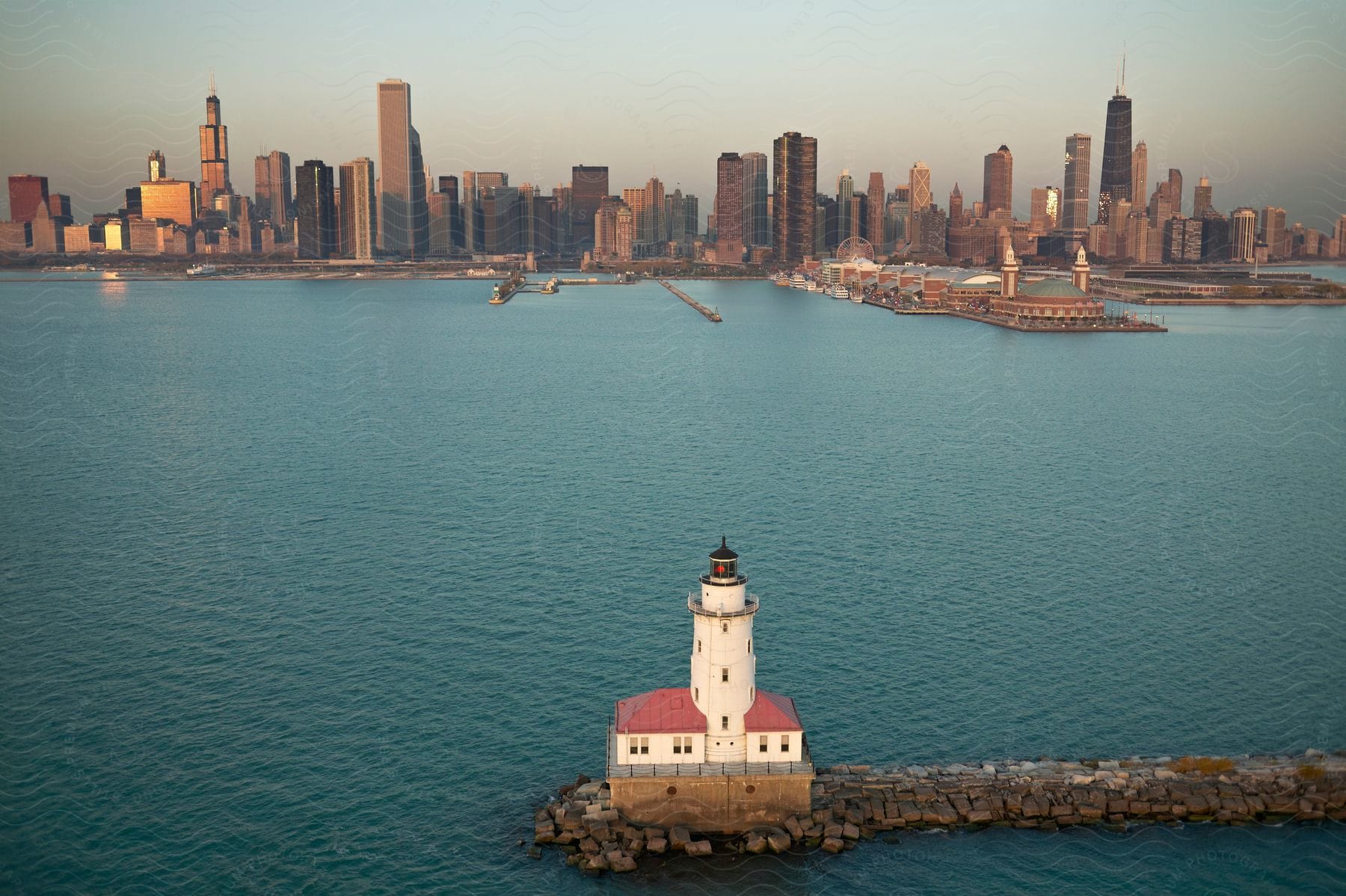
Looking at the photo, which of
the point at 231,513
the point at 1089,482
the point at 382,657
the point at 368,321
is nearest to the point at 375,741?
the point at 382,657

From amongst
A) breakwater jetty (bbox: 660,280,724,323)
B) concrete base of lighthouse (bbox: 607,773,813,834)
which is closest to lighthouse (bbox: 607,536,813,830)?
concrete base of lighthouse (bbox: 607,773,813,834)

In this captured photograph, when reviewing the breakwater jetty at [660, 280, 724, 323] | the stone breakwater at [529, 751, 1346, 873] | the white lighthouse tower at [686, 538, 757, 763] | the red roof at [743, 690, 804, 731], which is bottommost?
the stone breakwater at [529, 751, 1346, 873]

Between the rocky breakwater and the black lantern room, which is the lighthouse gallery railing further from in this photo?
the black lantern room

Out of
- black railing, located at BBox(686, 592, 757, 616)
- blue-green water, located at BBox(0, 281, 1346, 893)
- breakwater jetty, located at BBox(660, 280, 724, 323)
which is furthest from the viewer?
breakwater jetty, located at BBox(660, 280, 724, 323)

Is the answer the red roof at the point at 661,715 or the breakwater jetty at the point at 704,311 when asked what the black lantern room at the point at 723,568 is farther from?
the breakwater jetty at the point at 704,311

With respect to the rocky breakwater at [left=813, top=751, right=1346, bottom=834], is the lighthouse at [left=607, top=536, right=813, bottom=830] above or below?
above

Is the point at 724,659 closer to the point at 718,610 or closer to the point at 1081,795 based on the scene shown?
the point at 718,610

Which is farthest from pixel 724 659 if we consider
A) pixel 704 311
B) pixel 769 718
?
pixel 704 311
